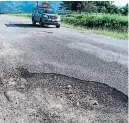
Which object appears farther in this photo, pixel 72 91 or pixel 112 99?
pixel 72 91

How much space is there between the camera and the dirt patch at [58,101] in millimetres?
4588

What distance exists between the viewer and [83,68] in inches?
314

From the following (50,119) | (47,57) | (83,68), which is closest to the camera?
(50,119)

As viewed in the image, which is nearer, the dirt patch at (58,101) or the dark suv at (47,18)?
the dirt patch at (58,101)

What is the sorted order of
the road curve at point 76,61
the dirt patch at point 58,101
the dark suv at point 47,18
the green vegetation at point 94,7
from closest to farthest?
1. the dirt patch at point 58,101
2. the road curve at point 76,61
3. the dark suv at point 47,18
4. the green vegetation at point 94,7

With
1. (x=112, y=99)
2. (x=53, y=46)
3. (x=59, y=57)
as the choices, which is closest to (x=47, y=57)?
(x=59, y=57)

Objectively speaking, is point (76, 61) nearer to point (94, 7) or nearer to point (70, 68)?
point (70, 68)

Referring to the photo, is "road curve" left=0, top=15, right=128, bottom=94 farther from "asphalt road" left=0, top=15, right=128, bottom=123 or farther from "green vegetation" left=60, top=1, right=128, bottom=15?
"green vegetation" left=60, top=1, right=128, bottom=15

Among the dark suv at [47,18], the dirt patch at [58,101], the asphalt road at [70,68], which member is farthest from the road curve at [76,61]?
the dark suv at [47,18]

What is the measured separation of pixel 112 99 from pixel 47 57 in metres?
4.15

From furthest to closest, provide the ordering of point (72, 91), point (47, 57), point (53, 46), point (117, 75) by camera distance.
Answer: point (53, 46)
point (47, 57)
point (117, 75)
point (72, 91)

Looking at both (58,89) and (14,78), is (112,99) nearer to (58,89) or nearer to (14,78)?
(58,89)

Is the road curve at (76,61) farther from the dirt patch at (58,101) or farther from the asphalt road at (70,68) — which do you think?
the dirt patch at (58,101)

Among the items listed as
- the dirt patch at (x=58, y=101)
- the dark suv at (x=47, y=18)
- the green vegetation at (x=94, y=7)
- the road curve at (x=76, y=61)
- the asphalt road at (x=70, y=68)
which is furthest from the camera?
the green vegetation at (x=94, y=7)
